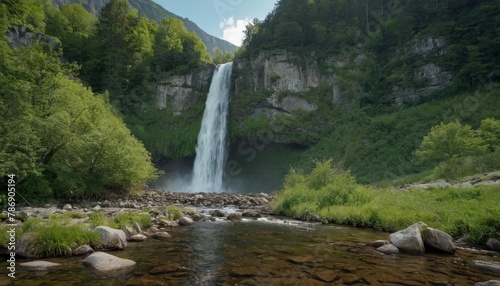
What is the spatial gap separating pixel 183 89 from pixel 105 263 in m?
50.4

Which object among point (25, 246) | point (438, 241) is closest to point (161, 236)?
point (25, 246)

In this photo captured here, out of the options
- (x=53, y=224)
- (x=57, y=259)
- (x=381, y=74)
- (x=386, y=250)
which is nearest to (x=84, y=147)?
(x=53, y=224)

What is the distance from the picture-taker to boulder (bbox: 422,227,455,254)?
23.6 ft

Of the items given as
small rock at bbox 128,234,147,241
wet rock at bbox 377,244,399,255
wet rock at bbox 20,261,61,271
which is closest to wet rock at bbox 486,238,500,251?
wet rock at bbox 377,244,399,255

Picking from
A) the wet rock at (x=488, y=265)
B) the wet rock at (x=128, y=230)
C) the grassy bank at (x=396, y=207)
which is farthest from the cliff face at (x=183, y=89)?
the wet rock at (x=488, y=265)

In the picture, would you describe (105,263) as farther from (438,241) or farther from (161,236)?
(438,241)

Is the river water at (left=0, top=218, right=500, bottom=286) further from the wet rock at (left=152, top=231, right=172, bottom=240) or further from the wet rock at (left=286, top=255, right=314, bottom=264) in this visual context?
the wet rock at (left=152, top=231, right=172, bottom=240)

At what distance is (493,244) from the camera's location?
7.46 m

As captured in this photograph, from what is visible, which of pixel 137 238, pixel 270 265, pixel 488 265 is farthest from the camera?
pixel 137 238

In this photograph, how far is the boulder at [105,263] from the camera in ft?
18.6

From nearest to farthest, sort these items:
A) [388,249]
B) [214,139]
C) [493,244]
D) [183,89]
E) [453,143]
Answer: [388,249]
[493,244]
[453,143]
[214,139]
[183,89]

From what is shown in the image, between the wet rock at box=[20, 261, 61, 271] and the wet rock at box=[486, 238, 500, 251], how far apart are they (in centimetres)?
1061

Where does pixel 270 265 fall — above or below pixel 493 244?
below

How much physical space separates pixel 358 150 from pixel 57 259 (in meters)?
34.8
